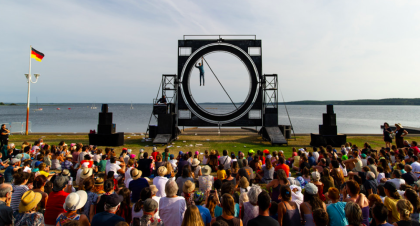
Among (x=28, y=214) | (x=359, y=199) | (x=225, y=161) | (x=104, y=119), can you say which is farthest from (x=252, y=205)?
(x=104, y=119)

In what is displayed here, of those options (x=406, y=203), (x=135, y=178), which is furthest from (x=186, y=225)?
(x=406, y=203)

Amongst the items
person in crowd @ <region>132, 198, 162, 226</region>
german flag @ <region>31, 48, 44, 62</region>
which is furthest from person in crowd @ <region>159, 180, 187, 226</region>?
german flag @ <region>31, 48, 44, 62</region>

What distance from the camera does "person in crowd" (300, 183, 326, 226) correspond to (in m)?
3.82

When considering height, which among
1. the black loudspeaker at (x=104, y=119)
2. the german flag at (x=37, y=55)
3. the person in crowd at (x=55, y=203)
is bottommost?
the person in crowd at (x=55, y=203)

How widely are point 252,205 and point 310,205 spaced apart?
98 cm

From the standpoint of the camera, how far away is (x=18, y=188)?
4.62 metres

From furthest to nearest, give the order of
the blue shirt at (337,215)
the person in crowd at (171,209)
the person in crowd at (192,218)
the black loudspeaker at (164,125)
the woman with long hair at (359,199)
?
the black loudspeaker at (164,125)
the woman with long hair at (359,199)
the person in crowd at (171,209)
the blue shirt at (337,215)
the person in crowd at (192,218)

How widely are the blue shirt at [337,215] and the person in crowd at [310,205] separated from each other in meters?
0.16

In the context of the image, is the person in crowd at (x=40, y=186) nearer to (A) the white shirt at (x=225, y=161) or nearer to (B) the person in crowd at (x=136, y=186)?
(B) the person in crowd at (x=136, y=186)

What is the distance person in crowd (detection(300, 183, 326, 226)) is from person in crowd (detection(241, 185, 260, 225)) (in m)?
0.81

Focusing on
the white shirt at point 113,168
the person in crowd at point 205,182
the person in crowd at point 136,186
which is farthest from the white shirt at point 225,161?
the white shirt at point 113,168

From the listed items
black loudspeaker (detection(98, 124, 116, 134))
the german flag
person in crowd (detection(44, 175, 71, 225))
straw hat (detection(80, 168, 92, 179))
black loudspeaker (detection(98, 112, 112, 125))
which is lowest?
person in crowd (detection(44, 175, 71, 225))

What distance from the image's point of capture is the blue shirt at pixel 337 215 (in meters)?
3.63

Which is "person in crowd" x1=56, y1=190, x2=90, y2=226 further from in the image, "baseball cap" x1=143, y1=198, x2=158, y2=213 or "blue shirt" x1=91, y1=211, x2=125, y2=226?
"baseball cap" x1=143, y1=198, x2=158, y2=213
